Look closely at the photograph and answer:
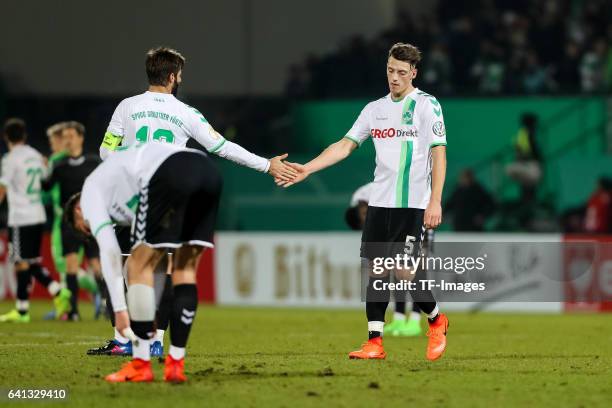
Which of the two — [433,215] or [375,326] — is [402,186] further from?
[375,326]

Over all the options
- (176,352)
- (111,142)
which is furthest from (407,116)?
(176,352)

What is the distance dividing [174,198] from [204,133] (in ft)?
5.26

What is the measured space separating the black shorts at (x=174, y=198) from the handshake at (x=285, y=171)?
1979mm

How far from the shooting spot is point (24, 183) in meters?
15.4

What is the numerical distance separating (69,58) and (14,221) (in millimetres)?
9327

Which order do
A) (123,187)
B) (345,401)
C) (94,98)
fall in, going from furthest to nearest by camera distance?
(94,98), (123,187), (345,401)

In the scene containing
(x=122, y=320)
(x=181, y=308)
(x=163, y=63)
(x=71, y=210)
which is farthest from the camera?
(x=163, y=63)

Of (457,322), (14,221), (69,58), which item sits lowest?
(457,322)

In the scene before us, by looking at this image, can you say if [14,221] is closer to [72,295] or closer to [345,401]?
[72,295]

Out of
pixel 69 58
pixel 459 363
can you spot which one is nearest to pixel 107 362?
pixel 459 363

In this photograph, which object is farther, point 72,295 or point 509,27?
point 509,27

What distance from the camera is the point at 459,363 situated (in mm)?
9375

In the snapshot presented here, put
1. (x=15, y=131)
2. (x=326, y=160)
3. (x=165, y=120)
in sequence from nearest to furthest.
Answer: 1. (x=165, y=120)
2. (x=326, y=160)
3. (x=15, y=131)

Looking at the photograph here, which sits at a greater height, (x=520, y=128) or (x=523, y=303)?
(x=520, y=128)
